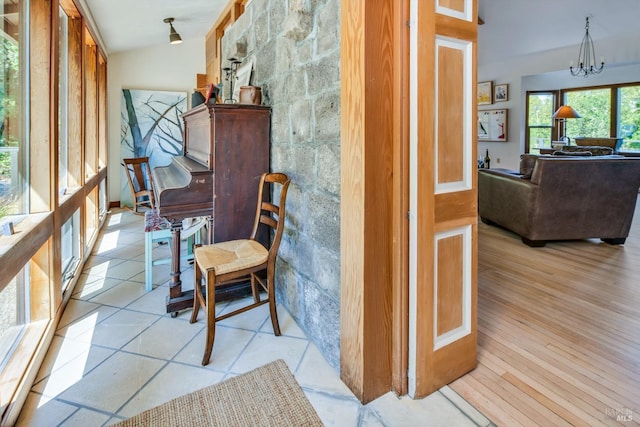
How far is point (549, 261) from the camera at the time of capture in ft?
10.4

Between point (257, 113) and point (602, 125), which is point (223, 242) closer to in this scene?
point (257, 113)

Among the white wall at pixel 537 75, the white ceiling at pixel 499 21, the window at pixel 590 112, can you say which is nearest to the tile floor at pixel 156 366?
the white ceiling at pixel 499 21

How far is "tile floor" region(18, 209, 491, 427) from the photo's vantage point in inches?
56.3

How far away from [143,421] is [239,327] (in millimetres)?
781

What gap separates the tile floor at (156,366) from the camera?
56.3 inches

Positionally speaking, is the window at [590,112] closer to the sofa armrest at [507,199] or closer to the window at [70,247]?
the sofa armrest at [507,199]

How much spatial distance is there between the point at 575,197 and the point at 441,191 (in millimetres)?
2816

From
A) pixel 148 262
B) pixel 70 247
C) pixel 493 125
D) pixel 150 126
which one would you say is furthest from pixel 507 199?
pixel 150 126

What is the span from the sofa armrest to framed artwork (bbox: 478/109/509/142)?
3.99 m

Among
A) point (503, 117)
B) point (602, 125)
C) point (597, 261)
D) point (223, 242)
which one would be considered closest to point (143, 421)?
point (223, 242)

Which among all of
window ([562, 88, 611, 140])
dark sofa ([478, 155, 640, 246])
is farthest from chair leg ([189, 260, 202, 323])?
window ([562, 88, 611, 140])

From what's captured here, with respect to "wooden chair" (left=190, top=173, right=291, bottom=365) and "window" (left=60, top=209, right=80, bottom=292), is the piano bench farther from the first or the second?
"window" (left=60, top=209, right=80, bottom=292)

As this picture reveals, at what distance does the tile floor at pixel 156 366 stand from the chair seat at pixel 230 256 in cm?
46

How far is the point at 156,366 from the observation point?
1738 mm
